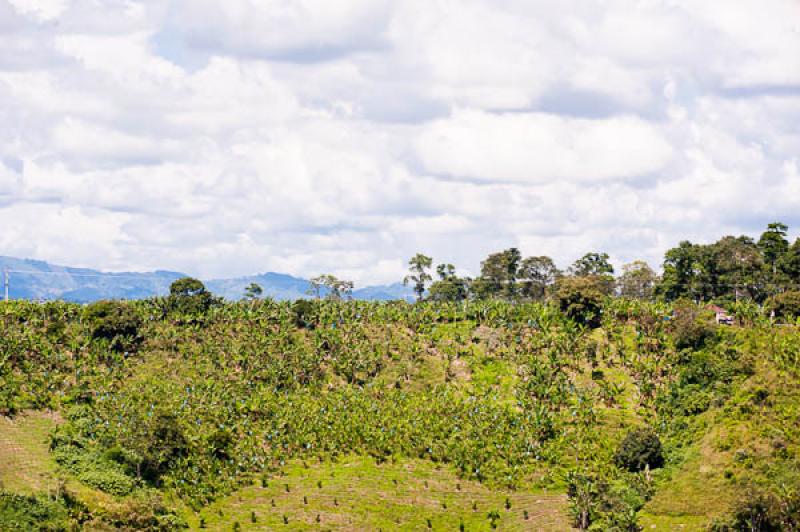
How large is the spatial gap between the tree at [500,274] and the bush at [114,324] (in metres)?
71.7

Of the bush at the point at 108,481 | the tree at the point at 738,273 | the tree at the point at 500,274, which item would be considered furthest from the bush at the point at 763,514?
the tree at the point at 500,274

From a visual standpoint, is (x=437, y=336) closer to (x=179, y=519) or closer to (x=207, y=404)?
(x=207, y=404)

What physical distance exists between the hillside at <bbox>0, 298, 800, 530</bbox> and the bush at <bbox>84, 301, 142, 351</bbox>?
0.76 ft

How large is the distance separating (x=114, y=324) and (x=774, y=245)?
89.1 meters

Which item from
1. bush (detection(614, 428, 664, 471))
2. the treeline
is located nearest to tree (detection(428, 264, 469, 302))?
the treeline

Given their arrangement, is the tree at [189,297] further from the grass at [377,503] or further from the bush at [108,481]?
the bush at [108,481]

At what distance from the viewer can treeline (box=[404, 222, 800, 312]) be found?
11338 cm

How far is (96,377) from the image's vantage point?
73.2 metres

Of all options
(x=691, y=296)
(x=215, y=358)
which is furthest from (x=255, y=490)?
(x=691, y=296)

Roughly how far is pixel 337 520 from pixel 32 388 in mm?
30486

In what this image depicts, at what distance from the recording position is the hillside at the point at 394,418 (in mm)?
54969

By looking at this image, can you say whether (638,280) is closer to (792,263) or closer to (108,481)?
(792,263)

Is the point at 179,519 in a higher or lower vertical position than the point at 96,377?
lower

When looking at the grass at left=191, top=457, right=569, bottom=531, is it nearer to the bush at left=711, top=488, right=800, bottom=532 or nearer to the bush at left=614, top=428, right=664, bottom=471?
the bush at left=614, top=428, right=664, bottom=471
